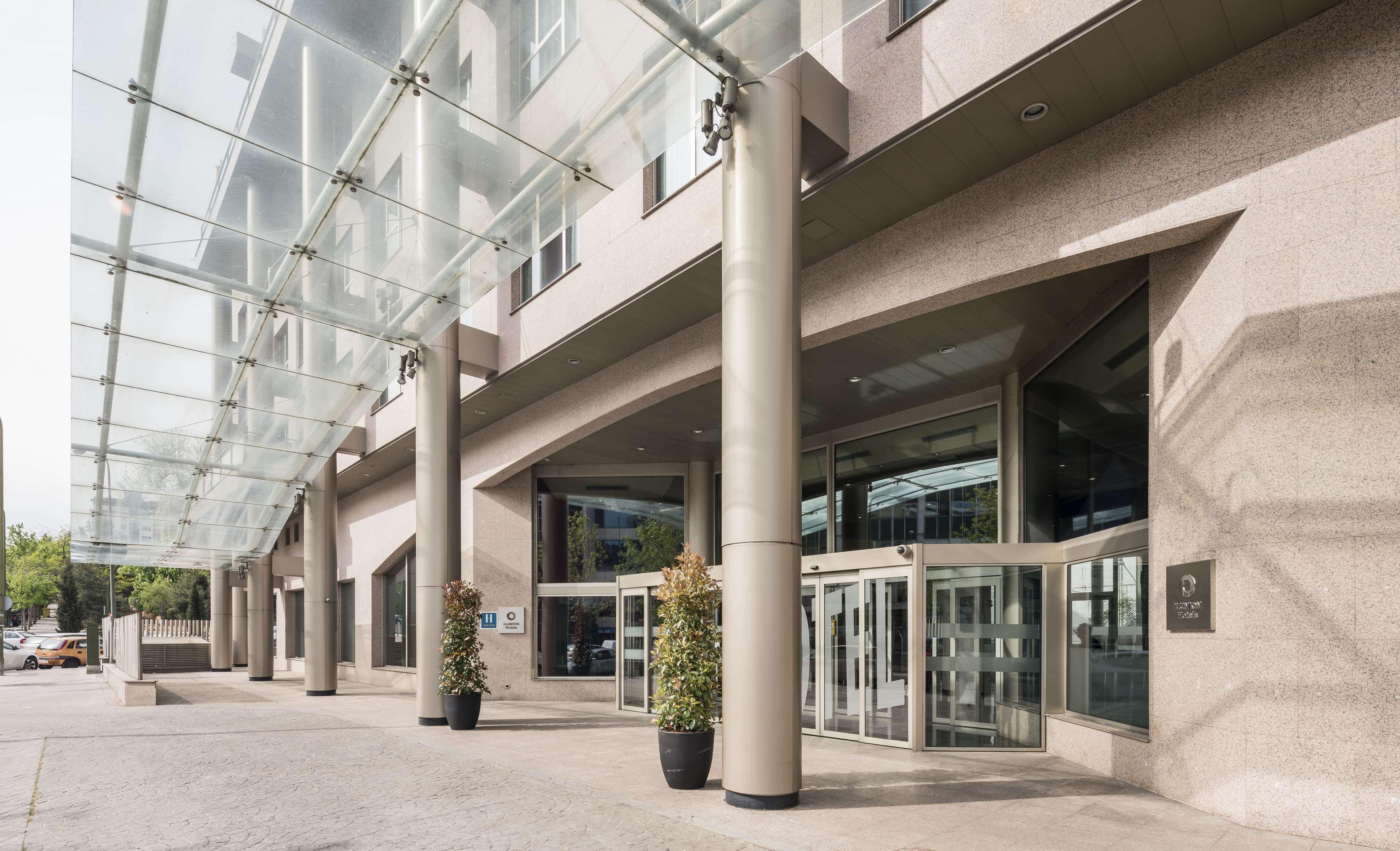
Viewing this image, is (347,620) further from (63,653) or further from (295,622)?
(63,653)

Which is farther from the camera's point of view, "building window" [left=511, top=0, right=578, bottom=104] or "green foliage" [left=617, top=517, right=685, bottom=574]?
"green foliage" [left=617, top=517, right=685, bottom=574]

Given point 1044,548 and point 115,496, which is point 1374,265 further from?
point 115,496

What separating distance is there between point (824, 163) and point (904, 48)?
1252 mm

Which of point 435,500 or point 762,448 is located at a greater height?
point 762,448

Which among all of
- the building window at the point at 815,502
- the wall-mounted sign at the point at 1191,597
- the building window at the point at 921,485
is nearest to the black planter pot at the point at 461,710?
the building window at the point at 815,502

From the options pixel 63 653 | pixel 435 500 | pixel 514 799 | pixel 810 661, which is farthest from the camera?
pixel 63 653

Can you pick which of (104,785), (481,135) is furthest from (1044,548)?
(104,785)

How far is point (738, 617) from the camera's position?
805 centimetres

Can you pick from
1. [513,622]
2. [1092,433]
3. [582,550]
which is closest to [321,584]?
[513,622]

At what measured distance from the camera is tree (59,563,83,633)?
65750mm

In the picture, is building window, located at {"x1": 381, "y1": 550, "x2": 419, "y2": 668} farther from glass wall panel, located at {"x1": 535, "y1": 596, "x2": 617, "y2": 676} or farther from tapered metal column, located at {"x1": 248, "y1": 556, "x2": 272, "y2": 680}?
glass wall panel, located at {"x1": 535, "y1": 596, "x2": 617, "y2": 676}

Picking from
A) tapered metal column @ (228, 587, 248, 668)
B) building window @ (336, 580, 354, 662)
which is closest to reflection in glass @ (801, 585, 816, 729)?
building window @ (336, 580, 354, 662)

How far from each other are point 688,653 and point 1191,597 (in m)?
4.46

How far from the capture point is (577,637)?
1903 centimetres
